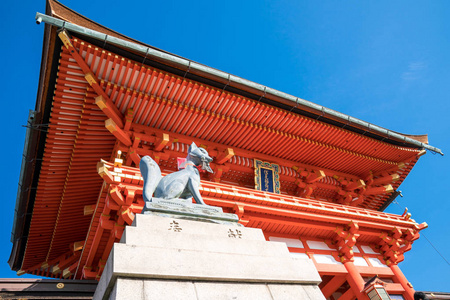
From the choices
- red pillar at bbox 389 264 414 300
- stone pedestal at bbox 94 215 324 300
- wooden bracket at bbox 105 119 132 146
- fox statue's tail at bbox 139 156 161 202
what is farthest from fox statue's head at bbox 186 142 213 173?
red pillar at bbox 389 264 414 300

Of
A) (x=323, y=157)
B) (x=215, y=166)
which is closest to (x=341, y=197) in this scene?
(x=323, y=157)

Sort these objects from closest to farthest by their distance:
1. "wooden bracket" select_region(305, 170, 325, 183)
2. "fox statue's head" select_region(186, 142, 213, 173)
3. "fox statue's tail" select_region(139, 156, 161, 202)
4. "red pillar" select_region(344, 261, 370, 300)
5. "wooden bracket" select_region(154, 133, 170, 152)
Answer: "fox statue's tail" select_region(139, 156, 161, 202) → "fox statue's head" select_region(186, 142, 213, 173) → "red pillar" select_region(344, 261, 370, 300) → "wooden bracket" select_region(154, 133, 170, 152) → "wooden bracket" select_region(305, 170, 325, 183)

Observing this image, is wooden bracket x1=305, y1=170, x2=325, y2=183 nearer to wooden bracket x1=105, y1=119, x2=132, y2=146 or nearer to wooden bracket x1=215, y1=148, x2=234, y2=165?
wooden bracket x1=215, y1=148, x2=234, y2=165

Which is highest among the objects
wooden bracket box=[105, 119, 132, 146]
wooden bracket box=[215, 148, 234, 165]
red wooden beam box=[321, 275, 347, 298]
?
wooden bracket box=[215, 148, 234, 165]

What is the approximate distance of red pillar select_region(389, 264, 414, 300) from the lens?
1136 centimetres

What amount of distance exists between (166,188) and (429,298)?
9701mm

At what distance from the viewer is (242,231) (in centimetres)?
442

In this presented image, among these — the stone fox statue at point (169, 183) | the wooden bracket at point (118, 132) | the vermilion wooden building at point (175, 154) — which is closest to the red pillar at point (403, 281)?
the vermilion wooden building at point (175, 154)

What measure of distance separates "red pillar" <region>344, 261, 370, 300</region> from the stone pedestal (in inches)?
294

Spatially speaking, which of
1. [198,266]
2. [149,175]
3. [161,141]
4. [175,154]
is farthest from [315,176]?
[198,266]

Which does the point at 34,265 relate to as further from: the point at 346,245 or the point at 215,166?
the point at 346,245

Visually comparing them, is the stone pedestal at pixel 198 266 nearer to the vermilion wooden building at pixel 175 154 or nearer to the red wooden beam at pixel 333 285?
the vermilion wooden building at pixel 175 154

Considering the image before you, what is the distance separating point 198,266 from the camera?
3.47 meters

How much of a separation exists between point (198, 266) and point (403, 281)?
11.0 metres
